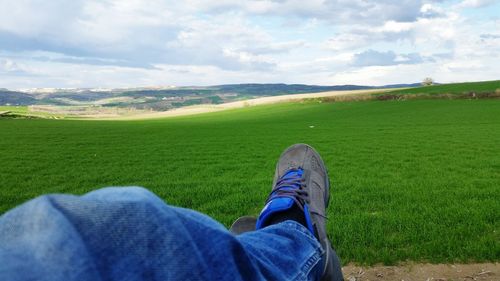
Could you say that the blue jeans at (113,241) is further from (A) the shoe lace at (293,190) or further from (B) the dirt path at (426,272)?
(B) the dirt path at (426,272)

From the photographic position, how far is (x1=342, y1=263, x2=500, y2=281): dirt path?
303 cm

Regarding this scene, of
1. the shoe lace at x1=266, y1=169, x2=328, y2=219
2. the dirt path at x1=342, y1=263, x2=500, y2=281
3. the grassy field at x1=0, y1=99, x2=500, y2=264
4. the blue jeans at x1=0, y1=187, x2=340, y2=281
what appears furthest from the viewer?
the grassy field at x1=0, y1=99, x2=500, y2=264

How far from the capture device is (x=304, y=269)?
60.4 inches

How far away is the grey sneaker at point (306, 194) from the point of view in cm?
190

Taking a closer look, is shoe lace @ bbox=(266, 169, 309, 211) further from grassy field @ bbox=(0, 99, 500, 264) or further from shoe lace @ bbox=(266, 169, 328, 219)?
grassy field @ bbox=(0, 99, 500, 264)

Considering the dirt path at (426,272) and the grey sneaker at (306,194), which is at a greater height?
the grey sneaker at (306,194)

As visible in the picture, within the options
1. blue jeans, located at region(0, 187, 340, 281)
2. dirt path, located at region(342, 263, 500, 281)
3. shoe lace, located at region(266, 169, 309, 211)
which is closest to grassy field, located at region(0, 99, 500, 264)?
dirt path, located at region(342, 263, 500, 281)

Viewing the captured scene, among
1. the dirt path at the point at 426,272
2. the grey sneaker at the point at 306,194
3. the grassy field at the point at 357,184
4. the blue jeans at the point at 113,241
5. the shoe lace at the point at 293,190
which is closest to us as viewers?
the blue jeans at the point at 113,241

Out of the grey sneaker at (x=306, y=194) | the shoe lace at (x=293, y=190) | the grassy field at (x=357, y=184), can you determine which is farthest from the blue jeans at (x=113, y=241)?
the grassy field at (x=357, y=184)

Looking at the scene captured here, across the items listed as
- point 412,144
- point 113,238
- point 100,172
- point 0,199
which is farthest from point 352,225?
point 412,144

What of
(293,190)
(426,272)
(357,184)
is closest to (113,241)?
(293,190)

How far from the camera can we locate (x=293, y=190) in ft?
7.70

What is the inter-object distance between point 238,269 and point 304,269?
1.83 feet

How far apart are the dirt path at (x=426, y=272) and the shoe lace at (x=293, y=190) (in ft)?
3.43
